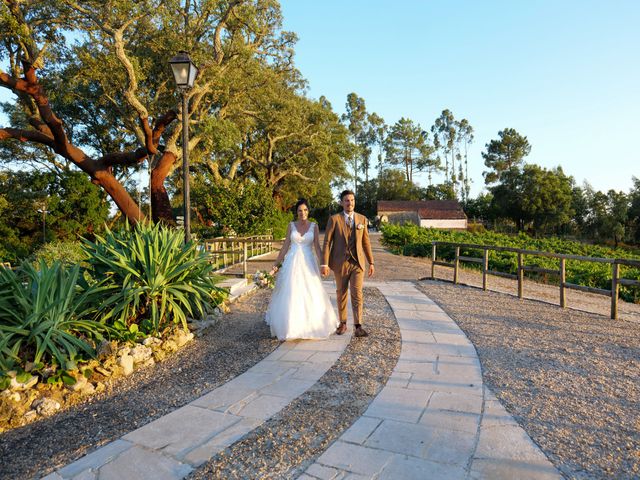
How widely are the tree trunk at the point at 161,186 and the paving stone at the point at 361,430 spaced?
15885 millimetres

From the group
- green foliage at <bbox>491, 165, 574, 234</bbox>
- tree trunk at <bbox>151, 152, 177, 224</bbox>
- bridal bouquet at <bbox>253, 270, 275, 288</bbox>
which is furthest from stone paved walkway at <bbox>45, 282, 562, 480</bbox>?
green foliage at <bbox>491, 165, 574, 234</bbox>

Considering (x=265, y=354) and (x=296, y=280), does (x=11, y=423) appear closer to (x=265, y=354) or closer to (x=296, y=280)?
(x=265, y=354)

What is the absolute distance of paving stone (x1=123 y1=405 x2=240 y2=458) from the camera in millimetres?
2705

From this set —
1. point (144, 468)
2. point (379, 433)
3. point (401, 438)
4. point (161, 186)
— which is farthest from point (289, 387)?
point (161, 186)

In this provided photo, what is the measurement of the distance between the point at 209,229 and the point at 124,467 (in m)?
22.4

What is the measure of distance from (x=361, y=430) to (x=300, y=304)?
2.33 m

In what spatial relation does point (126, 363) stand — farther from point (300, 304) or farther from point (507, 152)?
point (507, 152)

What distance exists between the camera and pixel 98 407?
3.45m

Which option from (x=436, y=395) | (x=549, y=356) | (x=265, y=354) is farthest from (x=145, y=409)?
(x=549, y=356)

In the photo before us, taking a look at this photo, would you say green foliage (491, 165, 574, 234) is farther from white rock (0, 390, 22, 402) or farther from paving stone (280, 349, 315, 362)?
white rock (0, 390, 22, 402)

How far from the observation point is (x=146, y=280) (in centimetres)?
504

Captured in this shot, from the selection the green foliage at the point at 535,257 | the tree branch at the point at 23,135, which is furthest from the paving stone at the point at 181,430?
the tree branch at the point at 23,135

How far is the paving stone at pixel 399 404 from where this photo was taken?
3082 millimetres

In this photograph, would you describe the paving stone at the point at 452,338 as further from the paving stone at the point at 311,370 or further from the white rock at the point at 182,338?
the white rock at the point at 182,338
